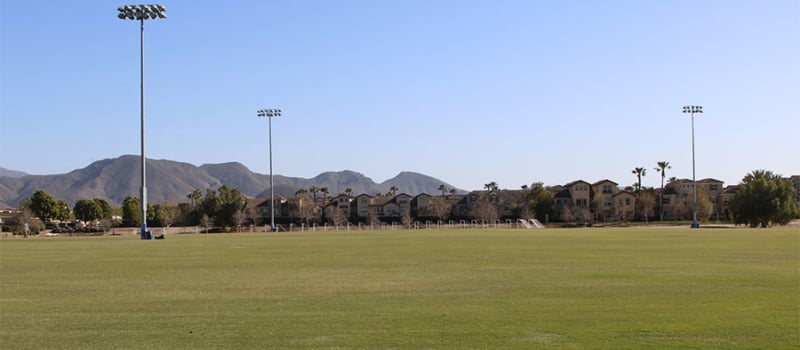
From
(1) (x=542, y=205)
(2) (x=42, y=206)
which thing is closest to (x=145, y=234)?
(2) (x=42, y=206)

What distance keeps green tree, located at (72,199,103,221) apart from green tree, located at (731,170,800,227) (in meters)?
108

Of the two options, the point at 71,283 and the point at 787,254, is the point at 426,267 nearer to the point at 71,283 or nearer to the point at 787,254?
the point at 71,283

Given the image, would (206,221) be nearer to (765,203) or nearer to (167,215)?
(167,215)

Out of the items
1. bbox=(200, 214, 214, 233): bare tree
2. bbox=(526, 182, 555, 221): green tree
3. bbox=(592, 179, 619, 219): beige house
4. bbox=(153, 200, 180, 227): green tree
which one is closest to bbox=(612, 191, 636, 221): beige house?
bbox=(592, 179, 619, 219): beige house

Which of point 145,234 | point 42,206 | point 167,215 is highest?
point 42,206

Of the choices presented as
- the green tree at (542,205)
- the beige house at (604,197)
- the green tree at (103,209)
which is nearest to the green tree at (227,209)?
the green tree at (103,209)

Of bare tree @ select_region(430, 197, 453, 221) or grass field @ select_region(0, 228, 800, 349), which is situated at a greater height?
bare tree @ select_region(430, 197, 453, 221)

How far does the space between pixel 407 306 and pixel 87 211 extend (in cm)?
14331

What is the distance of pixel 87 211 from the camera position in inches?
5714

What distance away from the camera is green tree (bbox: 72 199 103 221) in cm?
14500

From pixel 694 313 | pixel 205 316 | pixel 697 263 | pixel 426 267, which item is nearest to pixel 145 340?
pixel 205 316

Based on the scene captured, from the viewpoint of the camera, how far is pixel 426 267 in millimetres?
23188

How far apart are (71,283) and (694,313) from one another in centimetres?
1367

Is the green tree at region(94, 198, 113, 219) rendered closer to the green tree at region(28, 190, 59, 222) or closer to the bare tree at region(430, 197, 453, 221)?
the green tree at region(28, 190, 59, 222)
